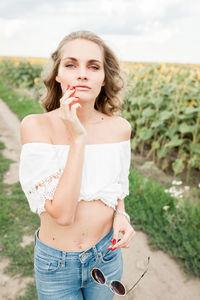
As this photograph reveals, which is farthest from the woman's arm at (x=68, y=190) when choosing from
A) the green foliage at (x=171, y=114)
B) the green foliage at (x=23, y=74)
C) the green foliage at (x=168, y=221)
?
the green foliage at (x=23, y=74)

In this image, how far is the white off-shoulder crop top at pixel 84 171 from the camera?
124cm

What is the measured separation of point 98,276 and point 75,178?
52cm

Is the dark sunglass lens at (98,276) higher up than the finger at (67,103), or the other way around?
the finger at (67,103)

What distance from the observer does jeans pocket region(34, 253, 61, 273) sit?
1385 mm

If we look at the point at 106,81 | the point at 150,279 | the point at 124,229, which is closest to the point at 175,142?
the point at 150,279

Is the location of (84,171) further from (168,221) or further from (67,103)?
(168,221)

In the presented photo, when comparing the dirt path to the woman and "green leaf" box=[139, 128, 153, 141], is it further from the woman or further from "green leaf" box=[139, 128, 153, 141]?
"green leaf" box=[139, 128, 153, 141]

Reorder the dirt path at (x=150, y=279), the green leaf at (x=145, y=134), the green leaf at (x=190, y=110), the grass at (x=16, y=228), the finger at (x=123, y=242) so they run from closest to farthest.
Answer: the finger at (x=123, y=242)
the dirt path at (x=150, y=279)
the grass at (x=16, y=228)
the green leaf at (x=190, y=110)
the green leaf at (x=145, y=134)

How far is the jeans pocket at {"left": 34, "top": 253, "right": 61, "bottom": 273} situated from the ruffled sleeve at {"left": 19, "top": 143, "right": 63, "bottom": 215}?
30 cm

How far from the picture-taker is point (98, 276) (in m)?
1.39

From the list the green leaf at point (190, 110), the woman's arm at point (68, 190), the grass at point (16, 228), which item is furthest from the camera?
the green leaf at point (190, 110)

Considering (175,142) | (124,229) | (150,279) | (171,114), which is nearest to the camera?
(124,229)

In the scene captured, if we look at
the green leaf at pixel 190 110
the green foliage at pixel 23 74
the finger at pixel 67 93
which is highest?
the finger at pixel 67 93

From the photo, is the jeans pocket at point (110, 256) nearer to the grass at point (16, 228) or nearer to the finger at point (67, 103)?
the finger at point (67, 103)
